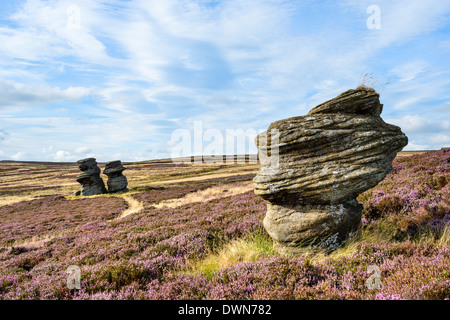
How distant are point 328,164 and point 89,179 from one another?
5237cm

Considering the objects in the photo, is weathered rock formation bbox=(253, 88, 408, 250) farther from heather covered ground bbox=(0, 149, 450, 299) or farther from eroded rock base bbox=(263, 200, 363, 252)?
heather covered ground bbox=(0, 149, 450, 299)

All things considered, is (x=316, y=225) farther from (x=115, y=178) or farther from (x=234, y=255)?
(x=115, y=178)

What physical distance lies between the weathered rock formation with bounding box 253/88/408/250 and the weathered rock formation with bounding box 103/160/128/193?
4872cm

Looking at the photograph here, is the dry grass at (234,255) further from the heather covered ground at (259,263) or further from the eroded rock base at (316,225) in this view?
the eroded rock base at (316,225)

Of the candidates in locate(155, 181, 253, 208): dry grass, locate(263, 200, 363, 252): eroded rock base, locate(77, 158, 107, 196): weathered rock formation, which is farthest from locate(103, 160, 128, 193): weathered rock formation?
locate(263, 200, 363, 252): eroded rock base

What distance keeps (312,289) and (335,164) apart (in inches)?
152

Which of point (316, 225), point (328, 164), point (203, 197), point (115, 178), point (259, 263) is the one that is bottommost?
point (203, 197)

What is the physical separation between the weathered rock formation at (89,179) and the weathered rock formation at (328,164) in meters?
50.4

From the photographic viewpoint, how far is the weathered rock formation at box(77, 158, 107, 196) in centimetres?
4853

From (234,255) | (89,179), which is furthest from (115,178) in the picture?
(234,255)

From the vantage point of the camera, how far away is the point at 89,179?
4881 cm

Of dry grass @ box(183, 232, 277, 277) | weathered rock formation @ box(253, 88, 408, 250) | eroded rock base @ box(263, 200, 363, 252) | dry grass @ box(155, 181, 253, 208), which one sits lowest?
dry grass @ box(155, 181, 253, 208)
